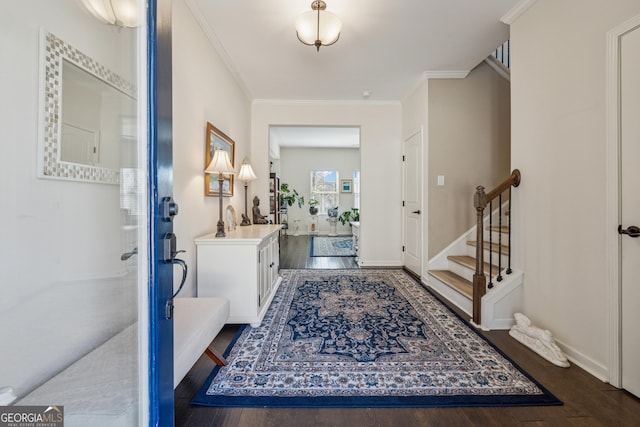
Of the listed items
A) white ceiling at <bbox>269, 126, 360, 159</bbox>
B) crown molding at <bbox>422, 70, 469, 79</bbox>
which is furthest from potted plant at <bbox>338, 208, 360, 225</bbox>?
crown molding at <bbox>422, 70, 469, 79</bbox>

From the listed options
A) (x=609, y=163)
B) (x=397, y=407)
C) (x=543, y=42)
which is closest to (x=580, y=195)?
(x=609, y=163)

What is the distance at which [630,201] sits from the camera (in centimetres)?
144

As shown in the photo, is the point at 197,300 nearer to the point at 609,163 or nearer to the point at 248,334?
the point at 248,334

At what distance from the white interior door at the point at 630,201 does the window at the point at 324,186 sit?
722 centimetres

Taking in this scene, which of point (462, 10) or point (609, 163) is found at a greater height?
point (462, 10)

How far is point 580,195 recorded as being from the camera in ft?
5.58

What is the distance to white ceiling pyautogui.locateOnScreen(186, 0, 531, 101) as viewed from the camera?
2.21m

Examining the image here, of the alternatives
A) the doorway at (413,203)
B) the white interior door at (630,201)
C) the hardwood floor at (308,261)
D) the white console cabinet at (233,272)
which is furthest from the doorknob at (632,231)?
the hardwood floor at (308,261)

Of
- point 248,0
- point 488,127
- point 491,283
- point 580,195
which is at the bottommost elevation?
point 491,283

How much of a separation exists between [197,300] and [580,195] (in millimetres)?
2544

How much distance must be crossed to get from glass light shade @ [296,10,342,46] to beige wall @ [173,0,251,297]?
906 mm

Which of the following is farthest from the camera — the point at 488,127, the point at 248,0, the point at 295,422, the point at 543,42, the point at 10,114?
the point at 488,127

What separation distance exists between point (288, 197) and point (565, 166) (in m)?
6.99

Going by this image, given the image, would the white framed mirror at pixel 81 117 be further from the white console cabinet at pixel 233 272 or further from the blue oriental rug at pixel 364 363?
the white console cabinet at pixel 233 272
